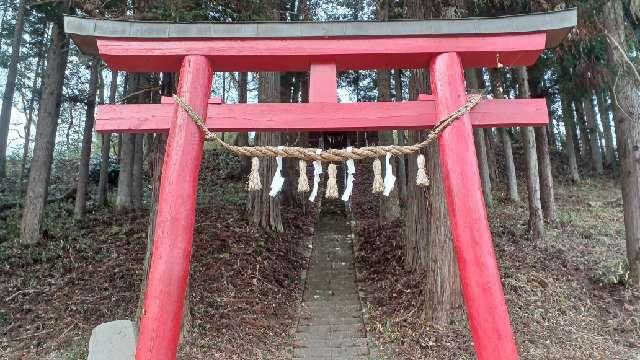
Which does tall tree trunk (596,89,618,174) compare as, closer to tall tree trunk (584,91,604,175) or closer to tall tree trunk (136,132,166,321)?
tall tree trunk (584,91,604,175)

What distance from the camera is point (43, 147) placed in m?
9.37

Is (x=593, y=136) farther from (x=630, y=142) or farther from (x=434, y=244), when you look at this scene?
(x=434, y=244)

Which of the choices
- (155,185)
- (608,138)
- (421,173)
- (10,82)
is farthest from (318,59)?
(608,138)

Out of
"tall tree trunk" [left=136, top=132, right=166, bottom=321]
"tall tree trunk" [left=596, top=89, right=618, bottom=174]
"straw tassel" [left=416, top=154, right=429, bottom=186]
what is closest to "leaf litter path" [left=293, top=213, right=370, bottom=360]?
"tall tree trunk" [left=136, top=132, right=166, bottom=321]

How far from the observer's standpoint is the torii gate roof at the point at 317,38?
3742 mm

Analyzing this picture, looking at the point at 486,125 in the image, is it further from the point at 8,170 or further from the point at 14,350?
the point at 8,170

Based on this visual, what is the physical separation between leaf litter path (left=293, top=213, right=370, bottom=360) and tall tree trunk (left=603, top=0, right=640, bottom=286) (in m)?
4.16

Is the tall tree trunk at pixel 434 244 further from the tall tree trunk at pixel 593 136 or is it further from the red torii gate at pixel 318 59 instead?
the tall tree trunk at pixel 593 136

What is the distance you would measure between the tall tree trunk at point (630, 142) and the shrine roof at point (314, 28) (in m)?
4.02

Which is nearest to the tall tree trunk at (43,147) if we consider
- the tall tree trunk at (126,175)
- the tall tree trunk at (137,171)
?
the tall tree trunk at (137,171)

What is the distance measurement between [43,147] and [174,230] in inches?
297

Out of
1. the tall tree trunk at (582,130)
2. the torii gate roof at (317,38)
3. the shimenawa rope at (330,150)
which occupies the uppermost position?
the tall tree trunk at (582,130)

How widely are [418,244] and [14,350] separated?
18.7ft

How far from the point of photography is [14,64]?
15.0m
